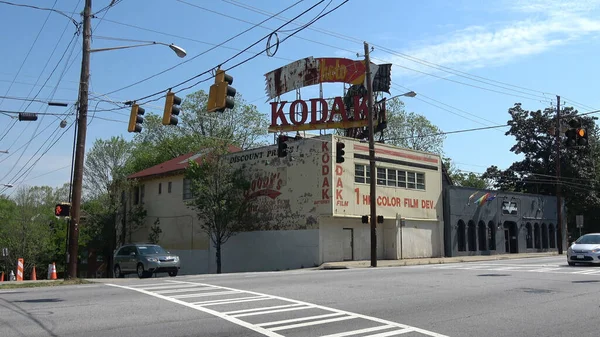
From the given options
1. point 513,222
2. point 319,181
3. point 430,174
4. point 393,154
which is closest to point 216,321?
point 319,181

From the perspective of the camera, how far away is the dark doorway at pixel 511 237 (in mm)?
45062

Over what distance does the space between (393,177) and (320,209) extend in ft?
21.8

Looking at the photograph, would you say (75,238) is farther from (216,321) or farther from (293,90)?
(293,90)

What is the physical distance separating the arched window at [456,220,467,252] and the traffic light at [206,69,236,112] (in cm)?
2768

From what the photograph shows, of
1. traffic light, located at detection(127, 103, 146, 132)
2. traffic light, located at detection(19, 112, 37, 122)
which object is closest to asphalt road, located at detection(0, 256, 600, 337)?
traffic light, located at detection(127, 103, 146, 132)

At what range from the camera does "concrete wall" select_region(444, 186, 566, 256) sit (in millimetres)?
40094

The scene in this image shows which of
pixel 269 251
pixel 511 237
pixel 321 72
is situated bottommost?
pixel 269 251

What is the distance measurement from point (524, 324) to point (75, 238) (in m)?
16.4

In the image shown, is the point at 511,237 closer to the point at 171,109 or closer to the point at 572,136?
the point at 572,136

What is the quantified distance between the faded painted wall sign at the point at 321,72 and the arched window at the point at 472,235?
42.9ft

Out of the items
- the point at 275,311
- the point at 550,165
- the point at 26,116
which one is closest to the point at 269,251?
the point at 26,116

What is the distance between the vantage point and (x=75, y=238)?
822 inches

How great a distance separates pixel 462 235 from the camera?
4084 cm

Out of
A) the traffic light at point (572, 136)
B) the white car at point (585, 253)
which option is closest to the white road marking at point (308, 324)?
the traffic light at point (572, 136)
